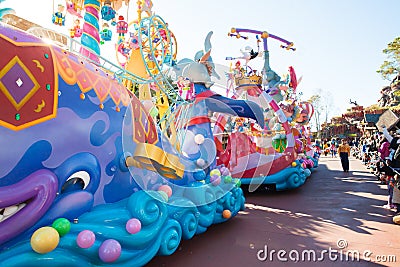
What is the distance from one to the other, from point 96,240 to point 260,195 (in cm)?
480

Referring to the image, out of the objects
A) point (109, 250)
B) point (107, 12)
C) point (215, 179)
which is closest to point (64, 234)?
point (109, 250)

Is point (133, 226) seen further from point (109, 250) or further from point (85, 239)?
point (85, 239)

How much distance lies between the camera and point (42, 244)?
1741mm

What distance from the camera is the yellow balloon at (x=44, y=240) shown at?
1.74m

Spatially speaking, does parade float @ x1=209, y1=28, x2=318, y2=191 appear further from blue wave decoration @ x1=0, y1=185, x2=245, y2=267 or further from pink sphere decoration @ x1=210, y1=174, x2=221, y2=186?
blue wave decoration @ x1=0, y1=185, x2=245, y2=267

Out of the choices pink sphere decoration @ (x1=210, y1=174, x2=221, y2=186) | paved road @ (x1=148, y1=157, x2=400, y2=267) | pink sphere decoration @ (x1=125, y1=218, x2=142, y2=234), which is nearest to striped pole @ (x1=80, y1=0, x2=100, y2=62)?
pink sphere decoration @ (x1=210, y1=174, x2=221, y2=186)

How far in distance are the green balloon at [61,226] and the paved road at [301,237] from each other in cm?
107

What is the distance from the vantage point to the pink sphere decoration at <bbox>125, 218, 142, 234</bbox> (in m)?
2.17

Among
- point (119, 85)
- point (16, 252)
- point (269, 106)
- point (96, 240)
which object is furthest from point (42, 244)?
point (269, 106)

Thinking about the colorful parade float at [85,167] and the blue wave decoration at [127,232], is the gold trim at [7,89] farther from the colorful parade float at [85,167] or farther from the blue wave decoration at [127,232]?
the blue wave decoration at [127,232]

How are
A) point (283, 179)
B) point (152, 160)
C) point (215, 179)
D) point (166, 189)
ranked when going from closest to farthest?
point (152, 160) < point (166, 189) < point (215, 179) < point (283, 179)

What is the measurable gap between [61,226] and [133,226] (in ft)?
1.67

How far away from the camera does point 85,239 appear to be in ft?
6.26

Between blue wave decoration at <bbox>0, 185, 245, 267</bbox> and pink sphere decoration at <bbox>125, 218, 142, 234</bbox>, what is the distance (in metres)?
0.03
